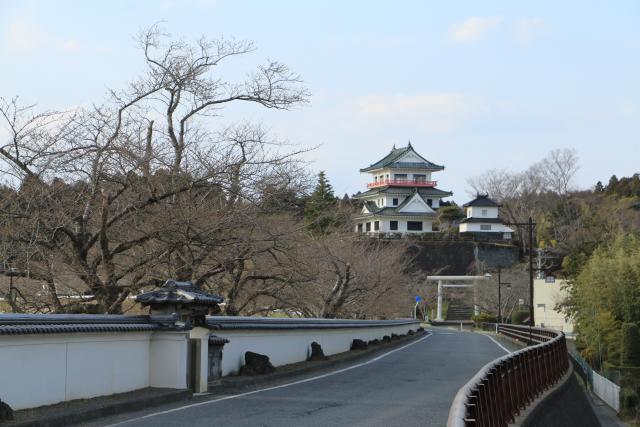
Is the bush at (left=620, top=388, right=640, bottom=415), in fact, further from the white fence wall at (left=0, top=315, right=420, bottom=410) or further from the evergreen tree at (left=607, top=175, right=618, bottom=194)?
the evergreen tree at (left=607, top=175, right=618, bottom=194)

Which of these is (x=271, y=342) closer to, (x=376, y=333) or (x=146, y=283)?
(x=146, y=283)

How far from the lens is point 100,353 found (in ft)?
40.5

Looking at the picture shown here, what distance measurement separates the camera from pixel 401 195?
118312 millimetres

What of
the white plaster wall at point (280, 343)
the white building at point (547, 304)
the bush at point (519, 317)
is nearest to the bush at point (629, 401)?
the white plaster wall at point (280, 343)

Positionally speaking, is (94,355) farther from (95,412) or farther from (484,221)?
→ (484,221)

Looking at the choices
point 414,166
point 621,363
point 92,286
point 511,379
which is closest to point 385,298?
point 621,363

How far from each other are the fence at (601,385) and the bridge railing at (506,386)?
12.1m

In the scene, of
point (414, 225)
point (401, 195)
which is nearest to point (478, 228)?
point (414, 225)

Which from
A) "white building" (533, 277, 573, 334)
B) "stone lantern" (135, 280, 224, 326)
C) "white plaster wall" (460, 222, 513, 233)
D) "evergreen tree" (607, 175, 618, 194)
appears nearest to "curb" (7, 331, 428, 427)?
"stone lantern" (135, 280, 224, 326)

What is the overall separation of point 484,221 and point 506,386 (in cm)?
10454

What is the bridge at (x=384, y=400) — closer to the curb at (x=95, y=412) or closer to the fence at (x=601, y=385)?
the curb at (x=95, y=412)

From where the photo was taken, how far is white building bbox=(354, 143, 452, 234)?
372ft

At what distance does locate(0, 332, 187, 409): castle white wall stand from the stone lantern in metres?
0.56

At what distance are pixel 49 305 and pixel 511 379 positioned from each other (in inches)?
408
